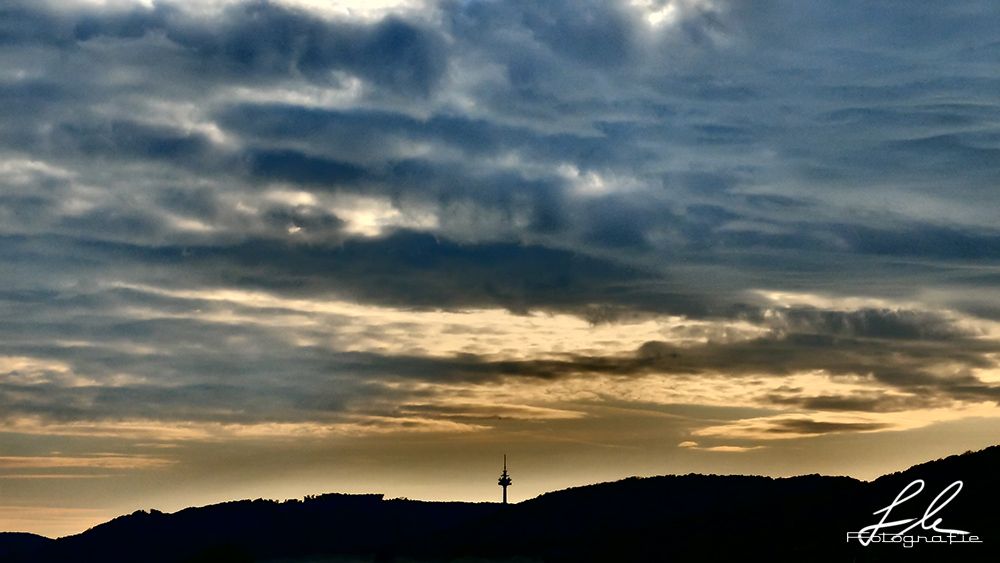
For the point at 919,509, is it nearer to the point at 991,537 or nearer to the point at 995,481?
the point at 995,481

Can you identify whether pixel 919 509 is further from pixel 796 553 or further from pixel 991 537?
pixel 991 537

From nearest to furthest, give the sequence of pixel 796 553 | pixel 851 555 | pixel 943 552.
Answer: pixel 943 552 < pixel 851 555 < pixel 796 553

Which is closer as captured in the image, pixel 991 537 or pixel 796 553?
pixel 991 537

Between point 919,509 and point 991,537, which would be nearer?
point 991,537

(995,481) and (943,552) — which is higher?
(995,481)

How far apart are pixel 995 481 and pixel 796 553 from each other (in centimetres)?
3447

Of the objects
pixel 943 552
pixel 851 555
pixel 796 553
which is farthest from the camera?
pixel 796 553

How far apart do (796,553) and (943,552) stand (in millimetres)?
44847

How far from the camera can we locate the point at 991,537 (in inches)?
5935

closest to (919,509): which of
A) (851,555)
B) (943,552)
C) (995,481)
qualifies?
(995,481)

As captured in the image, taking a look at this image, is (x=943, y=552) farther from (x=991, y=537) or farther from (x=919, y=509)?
(x=919, y=509)

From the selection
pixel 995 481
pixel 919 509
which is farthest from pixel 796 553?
pixel 995 481

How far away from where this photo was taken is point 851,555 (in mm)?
163500

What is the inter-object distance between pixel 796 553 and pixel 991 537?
4149 centimetres
